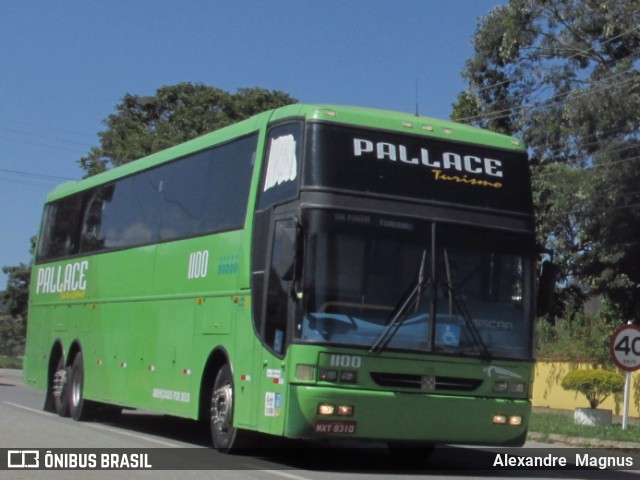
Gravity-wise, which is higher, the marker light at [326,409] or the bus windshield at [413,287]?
the bus windshield at [413,287]

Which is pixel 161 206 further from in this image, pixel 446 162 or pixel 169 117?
pixel 169 117

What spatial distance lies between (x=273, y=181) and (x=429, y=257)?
6.68 feet

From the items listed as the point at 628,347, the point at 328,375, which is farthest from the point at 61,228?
the point at 328,375

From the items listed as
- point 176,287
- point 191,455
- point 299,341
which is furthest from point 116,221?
point 299,341

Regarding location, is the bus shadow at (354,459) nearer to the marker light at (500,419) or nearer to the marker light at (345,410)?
the marker light at (500,419)

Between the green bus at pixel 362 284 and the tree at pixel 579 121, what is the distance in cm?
1562

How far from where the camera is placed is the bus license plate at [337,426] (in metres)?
12.1

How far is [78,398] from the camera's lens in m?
20.0

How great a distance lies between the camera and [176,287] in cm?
1595

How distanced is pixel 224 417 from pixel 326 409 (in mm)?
2330

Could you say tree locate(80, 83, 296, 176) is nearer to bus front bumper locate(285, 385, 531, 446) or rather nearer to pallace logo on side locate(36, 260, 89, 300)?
pallace logo on side locate(36, 260, 89, 300)

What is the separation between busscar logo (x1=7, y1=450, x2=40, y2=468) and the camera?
1208 cm

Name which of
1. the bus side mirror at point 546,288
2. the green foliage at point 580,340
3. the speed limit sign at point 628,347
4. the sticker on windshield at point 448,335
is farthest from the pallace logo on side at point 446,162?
the green foliage at point 580,340

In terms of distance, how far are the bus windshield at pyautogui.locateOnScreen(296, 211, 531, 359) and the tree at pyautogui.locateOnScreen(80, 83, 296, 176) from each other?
3722 cm
